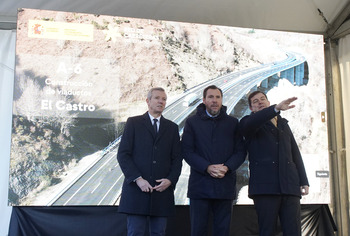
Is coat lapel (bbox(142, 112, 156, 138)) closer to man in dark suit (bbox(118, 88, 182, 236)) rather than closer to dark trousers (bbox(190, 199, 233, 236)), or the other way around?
man in dark suit (bbox(118, 88, 182, 236))

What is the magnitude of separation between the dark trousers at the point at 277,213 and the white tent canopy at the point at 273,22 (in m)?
1.86

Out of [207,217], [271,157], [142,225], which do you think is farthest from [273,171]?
[142,225]

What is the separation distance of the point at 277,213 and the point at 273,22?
234cm

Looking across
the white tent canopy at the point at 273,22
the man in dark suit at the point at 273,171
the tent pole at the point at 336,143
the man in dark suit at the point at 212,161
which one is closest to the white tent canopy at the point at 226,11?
the white tent canopy at the point at 273,22

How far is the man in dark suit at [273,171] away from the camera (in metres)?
2.54

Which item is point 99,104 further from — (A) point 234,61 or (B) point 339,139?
(B) point 339,139

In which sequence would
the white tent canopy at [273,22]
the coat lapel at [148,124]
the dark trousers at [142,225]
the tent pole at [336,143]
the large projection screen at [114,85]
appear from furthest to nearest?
1. the tent pole at [336,143]
2. the white tent canopy at [273,22]
3. the large projection screen at [114,85]
4. the coat lapel at [148,124]
5. the dark trousers at [142,225]

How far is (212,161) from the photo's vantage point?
261 cm

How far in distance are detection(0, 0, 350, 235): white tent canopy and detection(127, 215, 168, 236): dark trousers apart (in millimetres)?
1693

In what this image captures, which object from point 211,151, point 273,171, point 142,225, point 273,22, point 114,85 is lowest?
point 142,225

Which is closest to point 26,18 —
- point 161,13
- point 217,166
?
point 161,13

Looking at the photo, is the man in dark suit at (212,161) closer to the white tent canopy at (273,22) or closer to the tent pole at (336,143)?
the white tent canopy at (273,22)

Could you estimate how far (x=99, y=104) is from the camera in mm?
3566

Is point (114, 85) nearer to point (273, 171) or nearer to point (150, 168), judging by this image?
point (150, 168)
